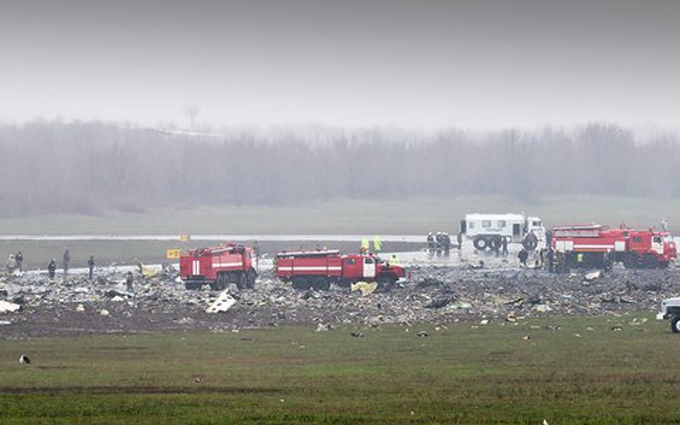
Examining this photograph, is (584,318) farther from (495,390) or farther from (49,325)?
(495,390)

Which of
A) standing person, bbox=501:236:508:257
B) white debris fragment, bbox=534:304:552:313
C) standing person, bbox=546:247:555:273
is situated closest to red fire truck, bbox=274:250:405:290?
white debris fragment, bbox=534:304:552:313

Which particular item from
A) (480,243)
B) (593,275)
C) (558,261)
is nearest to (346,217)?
(480,243)

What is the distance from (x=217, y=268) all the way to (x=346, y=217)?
93.3 meters

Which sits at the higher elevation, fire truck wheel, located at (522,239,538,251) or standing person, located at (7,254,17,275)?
fire truck wheel, located at (522,239,538,251)

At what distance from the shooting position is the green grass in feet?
474

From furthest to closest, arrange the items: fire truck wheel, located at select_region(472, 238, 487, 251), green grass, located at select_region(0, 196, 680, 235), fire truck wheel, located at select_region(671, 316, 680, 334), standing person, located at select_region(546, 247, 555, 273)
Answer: green grass, located at select_region(0, 196, 680, 235)
fire truck wheel, located at select_region(472, 238, 487, 251)
standing person, located at select_region(546, 247, 555, 273)
fire truck wheel, located at select_region(671, 316, 680, 334)

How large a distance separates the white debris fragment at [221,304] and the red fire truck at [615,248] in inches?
1232

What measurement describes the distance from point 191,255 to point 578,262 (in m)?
25.7

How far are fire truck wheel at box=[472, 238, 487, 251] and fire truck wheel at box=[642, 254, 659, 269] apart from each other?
24.3 m

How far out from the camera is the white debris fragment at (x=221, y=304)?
63.0m

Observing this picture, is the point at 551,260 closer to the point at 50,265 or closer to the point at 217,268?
the point at 217,268

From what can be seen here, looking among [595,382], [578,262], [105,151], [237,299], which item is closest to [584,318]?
[237,299]

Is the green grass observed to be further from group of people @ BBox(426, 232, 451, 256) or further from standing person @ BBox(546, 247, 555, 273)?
standing person @ BBox(546, 247, 555, 273)

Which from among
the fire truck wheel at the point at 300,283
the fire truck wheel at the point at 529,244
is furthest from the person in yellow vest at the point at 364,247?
the fire truck wheel at the point at 529,244
